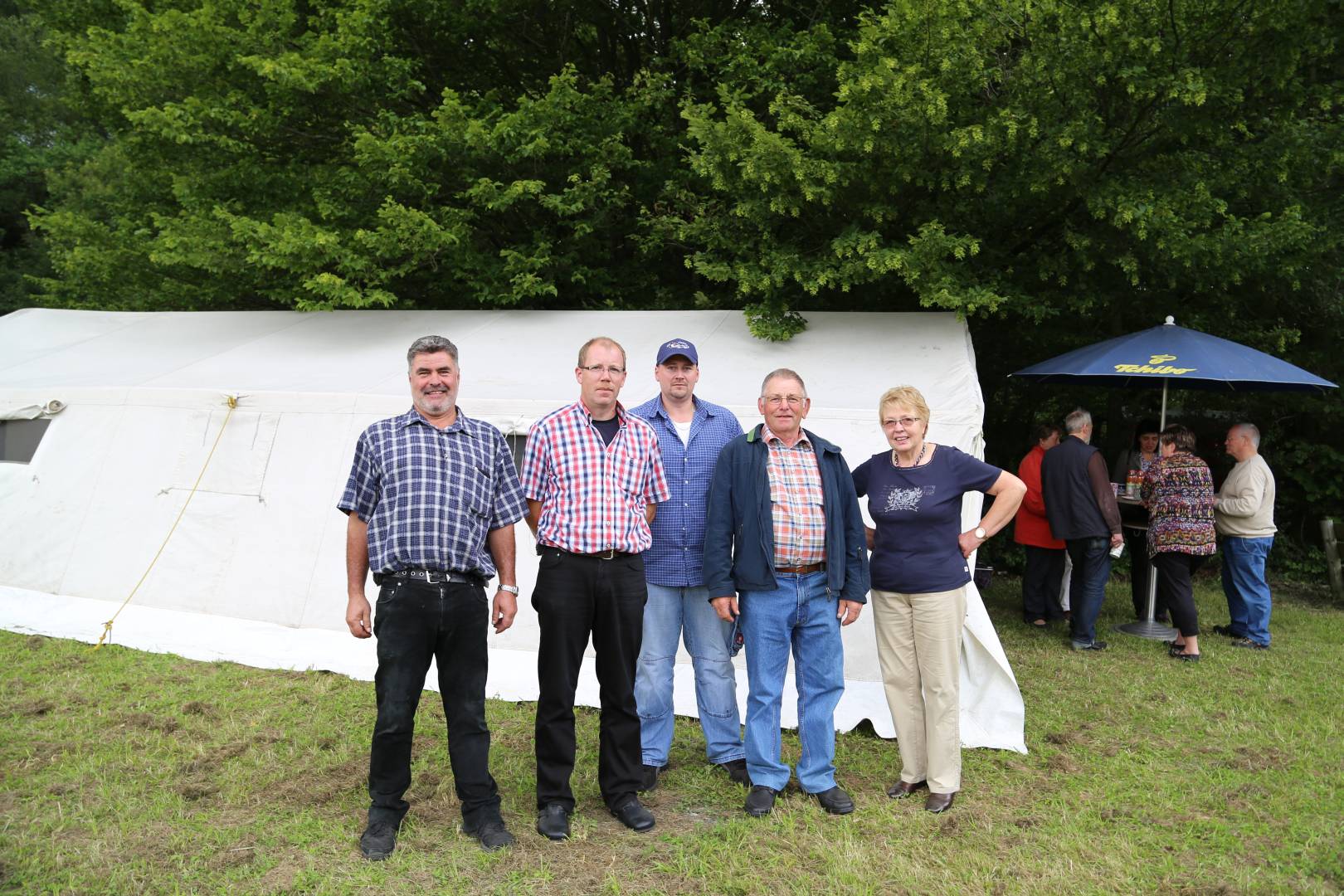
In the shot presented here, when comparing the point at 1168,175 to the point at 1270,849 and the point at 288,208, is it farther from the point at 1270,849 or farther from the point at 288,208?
the point at 288,208

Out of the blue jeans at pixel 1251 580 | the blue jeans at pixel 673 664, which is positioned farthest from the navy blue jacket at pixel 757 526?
the blue jeans at pixel 1251 580

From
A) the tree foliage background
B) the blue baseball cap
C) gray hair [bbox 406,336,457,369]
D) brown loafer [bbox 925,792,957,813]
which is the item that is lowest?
brown loafer [bbox 925,792,957,813]

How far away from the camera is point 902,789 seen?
4.00 m

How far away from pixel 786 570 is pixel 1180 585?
393 cm

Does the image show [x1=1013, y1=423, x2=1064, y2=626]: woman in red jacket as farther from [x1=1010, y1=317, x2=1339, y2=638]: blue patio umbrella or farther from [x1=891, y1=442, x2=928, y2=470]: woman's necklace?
[x1=891, y1=442, x2=928, y2=470]: woman's necklace

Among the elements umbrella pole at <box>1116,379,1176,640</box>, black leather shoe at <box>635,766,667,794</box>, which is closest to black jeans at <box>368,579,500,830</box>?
black leather shoe at <box>635,766,667,794</box>

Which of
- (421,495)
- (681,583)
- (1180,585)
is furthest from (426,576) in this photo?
(1180,585)

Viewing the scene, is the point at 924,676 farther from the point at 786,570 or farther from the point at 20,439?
the point at 20,439

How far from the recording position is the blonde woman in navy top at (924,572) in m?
3.82

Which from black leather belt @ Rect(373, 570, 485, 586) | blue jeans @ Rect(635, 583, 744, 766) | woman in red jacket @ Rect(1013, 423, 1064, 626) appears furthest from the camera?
woman in red jacket @ Rect(1013, 423, 1064, 626)

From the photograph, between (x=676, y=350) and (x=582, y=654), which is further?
(x=676, y=350)

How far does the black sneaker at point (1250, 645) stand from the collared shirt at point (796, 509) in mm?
4543

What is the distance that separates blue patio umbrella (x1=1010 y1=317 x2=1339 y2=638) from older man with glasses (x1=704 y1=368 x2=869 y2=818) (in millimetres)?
3399

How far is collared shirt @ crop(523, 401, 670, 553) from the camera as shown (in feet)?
11.6
